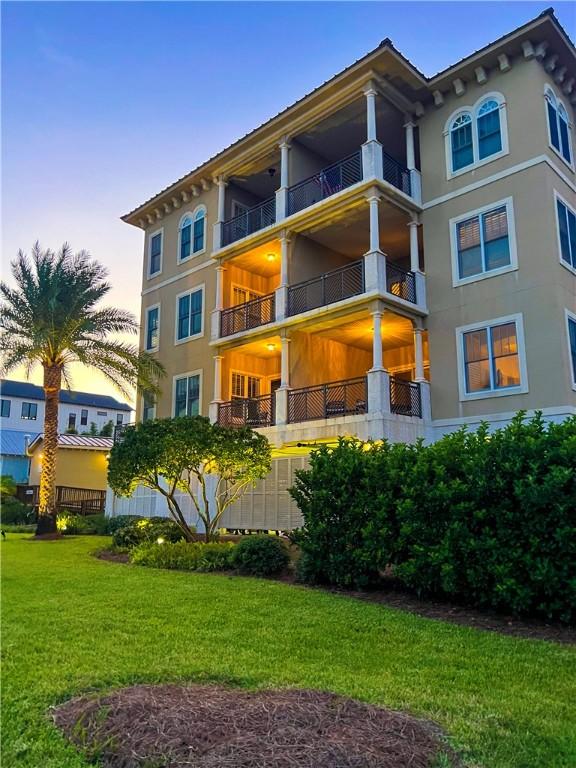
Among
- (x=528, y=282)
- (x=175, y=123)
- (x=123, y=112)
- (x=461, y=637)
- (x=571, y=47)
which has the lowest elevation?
(x=461, y=637)

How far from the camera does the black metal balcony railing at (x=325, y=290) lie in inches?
741

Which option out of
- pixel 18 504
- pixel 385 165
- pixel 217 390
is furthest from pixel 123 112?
pixel 18 504

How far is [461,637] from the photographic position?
21.4 feet

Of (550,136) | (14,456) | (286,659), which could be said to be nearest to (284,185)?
(550,136)

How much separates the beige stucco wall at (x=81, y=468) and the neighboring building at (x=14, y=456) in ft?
65.5

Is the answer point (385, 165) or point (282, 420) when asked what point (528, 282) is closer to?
point (385, 165)

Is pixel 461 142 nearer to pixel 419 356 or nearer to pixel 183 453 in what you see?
pixel 419 356

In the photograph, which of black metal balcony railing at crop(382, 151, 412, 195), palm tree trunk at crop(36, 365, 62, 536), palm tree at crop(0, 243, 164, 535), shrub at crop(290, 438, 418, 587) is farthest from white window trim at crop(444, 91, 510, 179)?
palm tree trunk at crop(36, 365, 62, 536)

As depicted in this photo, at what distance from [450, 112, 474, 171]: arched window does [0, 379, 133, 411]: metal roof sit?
4133 cm

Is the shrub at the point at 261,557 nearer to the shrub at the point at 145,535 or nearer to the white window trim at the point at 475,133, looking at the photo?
the shrub at the point at 145,535

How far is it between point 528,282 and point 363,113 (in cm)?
825

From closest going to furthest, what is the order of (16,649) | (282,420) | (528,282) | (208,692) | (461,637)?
(208,692) < (16,649) < (461,637) < (528,282) < (282,420)

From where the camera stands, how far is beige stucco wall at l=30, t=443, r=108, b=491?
31.1 metres

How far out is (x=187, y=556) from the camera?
12375mm
